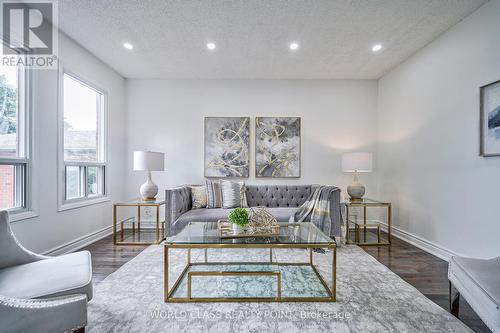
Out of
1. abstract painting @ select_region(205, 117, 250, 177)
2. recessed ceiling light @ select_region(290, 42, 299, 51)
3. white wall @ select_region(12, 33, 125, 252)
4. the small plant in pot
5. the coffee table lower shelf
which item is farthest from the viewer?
abstract painting @ select_region(205, 117, 250, 177)

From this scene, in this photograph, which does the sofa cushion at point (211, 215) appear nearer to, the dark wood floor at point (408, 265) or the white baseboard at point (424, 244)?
the dark wood floor at point (408, 265)

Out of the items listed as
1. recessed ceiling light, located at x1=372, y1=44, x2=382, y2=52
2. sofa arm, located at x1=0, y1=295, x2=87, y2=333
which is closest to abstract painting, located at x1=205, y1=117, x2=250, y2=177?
recessed ceiling light, located at x1=372, y1=44, x2=382, y2=52

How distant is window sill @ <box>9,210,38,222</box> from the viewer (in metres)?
2.18

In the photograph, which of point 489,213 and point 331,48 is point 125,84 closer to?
point 331,48

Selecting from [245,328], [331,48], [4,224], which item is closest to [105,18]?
[4,224]

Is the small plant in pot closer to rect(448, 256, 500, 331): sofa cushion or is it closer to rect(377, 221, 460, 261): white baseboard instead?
rect(448, 256, 500, 331): sofa cushion

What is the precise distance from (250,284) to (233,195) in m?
1.65

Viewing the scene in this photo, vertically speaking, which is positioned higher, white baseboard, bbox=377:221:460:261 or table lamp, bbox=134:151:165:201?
table lamp, bbox=134:151:165:201

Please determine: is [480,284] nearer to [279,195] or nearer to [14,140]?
[279,195]

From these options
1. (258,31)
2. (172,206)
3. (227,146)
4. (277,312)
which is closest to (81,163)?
(172,206)

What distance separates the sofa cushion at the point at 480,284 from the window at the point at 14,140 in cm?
380

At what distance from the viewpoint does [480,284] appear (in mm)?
1329

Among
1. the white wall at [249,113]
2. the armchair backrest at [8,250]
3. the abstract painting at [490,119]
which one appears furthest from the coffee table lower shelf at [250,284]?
the white wall at [249,113]

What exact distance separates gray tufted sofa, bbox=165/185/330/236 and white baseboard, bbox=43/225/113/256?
1.12 metres
